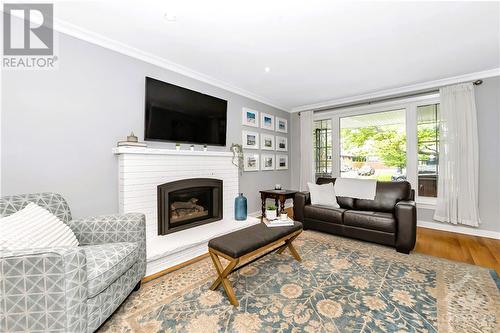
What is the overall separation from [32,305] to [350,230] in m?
3.27

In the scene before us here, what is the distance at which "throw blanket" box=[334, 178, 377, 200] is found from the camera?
3391 millimetres

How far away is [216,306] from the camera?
5.55 ft

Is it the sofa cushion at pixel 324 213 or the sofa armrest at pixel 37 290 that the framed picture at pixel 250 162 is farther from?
the sofa armrest at pixel 37 290

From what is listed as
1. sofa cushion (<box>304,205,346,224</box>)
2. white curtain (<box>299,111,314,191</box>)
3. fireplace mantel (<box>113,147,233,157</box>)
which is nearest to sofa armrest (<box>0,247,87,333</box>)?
fireplace mantel (<box>113,147,233,157</box>)

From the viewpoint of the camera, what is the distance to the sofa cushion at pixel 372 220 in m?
2.78

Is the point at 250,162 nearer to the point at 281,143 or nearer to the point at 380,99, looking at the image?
the point at 281,143

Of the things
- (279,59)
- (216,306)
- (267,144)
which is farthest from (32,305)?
(267,144)

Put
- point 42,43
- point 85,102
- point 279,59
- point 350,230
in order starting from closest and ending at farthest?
point 42,43 → point 85,102 → point 279,59 → point 350,230

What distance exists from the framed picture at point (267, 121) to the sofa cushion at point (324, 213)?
199cm

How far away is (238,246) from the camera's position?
5.78ft

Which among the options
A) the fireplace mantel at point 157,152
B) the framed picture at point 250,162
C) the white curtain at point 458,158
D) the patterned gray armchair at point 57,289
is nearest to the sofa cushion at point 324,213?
the framed picture at point 250,162

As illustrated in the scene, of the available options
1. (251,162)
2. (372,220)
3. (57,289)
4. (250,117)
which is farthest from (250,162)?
(57,289)

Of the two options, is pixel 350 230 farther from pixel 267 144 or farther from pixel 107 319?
pixel 107 319

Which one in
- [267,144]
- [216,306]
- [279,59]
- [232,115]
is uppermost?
[279,59]
